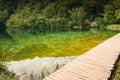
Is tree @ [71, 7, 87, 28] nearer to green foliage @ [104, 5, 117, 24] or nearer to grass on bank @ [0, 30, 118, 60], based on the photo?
green foliage @ [104, 5, 117, 24]

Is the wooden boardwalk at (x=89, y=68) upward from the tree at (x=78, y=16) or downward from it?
upward

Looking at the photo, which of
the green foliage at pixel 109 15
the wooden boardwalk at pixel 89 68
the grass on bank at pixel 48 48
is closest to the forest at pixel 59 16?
the green foliage at pixel 109 15

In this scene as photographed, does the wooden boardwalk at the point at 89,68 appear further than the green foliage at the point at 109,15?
No

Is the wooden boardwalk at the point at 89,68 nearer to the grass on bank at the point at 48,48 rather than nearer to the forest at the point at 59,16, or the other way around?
the grass on bank at the point at 48,48

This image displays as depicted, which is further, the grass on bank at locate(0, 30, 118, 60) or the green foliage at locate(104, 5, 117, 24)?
the green foliage at locate(104, 5, 117, 24)

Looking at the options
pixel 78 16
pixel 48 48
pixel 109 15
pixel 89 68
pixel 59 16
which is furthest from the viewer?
pixel 59 16

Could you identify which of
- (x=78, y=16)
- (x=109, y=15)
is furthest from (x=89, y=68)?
(x=78, y=16)

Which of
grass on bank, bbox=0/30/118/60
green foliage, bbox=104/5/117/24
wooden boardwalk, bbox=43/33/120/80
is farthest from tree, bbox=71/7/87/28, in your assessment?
wooden boardwalk, bbox=43/33/120/80

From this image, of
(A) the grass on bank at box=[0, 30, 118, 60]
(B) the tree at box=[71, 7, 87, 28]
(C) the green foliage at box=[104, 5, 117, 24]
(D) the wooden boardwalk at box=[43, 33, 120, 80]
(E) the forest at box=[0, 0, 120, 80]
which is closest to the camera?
(D) the wooden boardwalk at box=[43, 33, 120, 80]

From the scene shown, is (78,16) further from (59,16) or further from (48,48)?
(48,48)

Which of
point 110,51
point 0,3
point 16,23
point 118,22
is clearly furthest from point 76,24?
point 110,51

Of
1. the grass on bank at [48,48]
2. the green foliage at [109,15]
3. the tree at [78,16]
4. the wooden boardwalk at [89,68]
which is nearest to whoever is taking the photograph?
the wooden boardwalk at [89,68]

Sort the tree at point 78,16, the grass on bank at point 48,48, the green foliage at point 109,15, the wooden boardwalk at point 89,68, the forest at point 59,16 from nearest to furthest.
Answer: the wooden boardwalk at point 89,68 → the grass on bank at point 48,48 → the green foliage at point 109,15 → the forest at point 59,16 → the tree at point 78,16

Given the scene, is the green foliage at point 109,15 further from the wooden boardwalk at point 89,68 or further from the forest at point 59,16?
the wooden boardwalk at point 89,68
